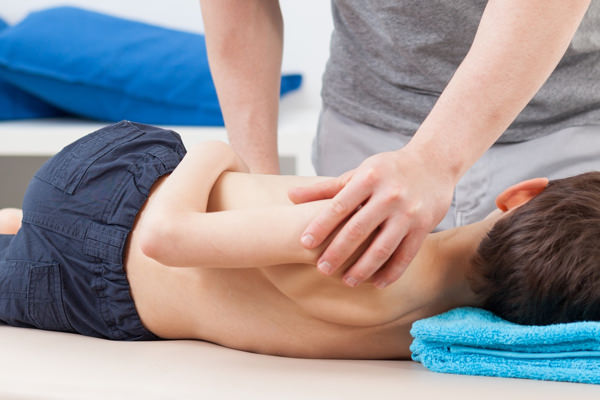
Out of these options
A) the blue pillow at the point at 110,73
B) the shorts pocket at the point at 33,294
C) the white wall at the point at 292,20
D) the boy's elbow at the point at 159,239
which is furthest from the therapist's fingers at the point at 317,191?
the white wall at the point at 292,20

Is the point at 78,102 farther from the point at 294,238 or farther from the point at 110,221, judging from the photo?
the point at 294,238

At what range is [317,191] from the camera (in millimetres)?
889

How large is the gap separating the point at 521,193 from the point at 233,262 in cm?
42

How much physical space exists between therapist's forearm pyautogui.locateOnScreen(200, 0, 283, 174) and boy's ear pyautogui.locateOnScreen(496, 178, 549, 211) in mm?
570

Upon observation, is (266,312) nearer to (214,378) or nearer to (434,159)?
(214,378)

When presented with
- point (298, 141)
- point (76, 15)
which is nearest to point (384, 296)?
point (298, 141)

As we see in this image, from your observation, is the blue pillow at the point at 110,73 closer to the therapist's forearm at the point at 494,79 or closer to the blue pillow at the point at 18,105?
the blue pillow at the point at 18,105

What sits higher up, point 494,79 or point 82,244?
point 494,79

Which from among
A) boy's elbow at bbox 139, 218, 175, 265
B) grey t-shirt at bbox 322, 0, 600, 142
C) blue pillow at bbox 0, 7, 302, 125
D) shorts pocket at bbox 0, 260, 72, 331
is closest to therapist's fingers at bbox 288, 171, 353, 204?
boy's elbow at bbox 139, 218, 175, 265

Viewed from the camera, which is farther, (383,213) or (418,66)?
(418,66)

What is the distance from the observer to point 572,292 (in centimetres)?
91

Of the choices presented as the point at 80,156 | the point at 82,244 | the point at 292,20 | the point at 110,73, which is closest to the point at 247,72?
the point at 80,156

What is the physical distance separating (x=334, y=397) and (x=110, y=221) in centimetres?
42

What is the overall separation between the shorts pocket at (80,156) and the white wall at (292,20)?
1.42 metres
